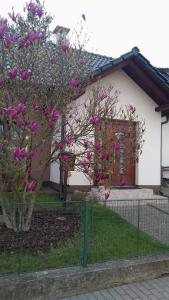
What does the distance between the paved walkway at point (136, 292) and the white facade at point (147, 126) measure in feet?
18.1

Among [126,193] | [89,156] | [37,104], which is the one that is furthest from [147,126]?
[37,104]

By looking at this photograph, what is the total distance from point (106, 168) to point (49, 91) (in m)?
1.65

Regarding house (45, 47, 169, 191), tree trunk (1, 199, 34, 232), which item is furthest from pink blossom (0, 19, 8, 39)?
house (45, 47, 169, 191)

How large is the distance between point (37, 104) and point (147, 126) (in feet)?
18.9

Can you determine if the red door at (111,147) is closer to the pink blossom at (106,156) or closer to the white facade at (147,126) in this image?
the pink blossom at (106,156)

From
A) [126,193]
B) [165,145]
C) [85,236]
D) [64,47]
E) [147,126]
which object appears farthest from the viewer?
[165,145]

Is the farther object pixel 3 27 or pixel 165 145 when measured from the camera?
pixel 165 145

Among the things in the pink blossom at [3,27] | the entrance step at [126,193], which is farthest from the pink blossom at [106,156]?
the entrance step at [126,193]

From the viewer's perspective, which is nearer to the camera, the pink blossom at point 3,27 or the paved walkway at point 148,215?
the pink blossom at point 3,27

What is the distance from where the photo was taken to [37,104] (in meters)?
5.50

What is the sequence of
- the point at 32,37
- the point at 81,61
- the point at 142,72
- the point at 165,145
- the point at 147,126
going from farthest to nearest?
the point at 165,145, the point at 147,126, the point at 142,72, the point at 81,61, the point at 32,37

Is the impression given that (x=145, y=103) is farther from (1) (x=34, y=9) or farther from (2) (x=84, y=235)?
(2) (x=84, y=235)

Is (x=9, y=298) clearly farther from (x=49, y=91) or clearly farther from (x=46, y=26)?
(x=46, y=26)

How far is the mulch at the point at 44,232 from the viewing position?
15.8 feet
